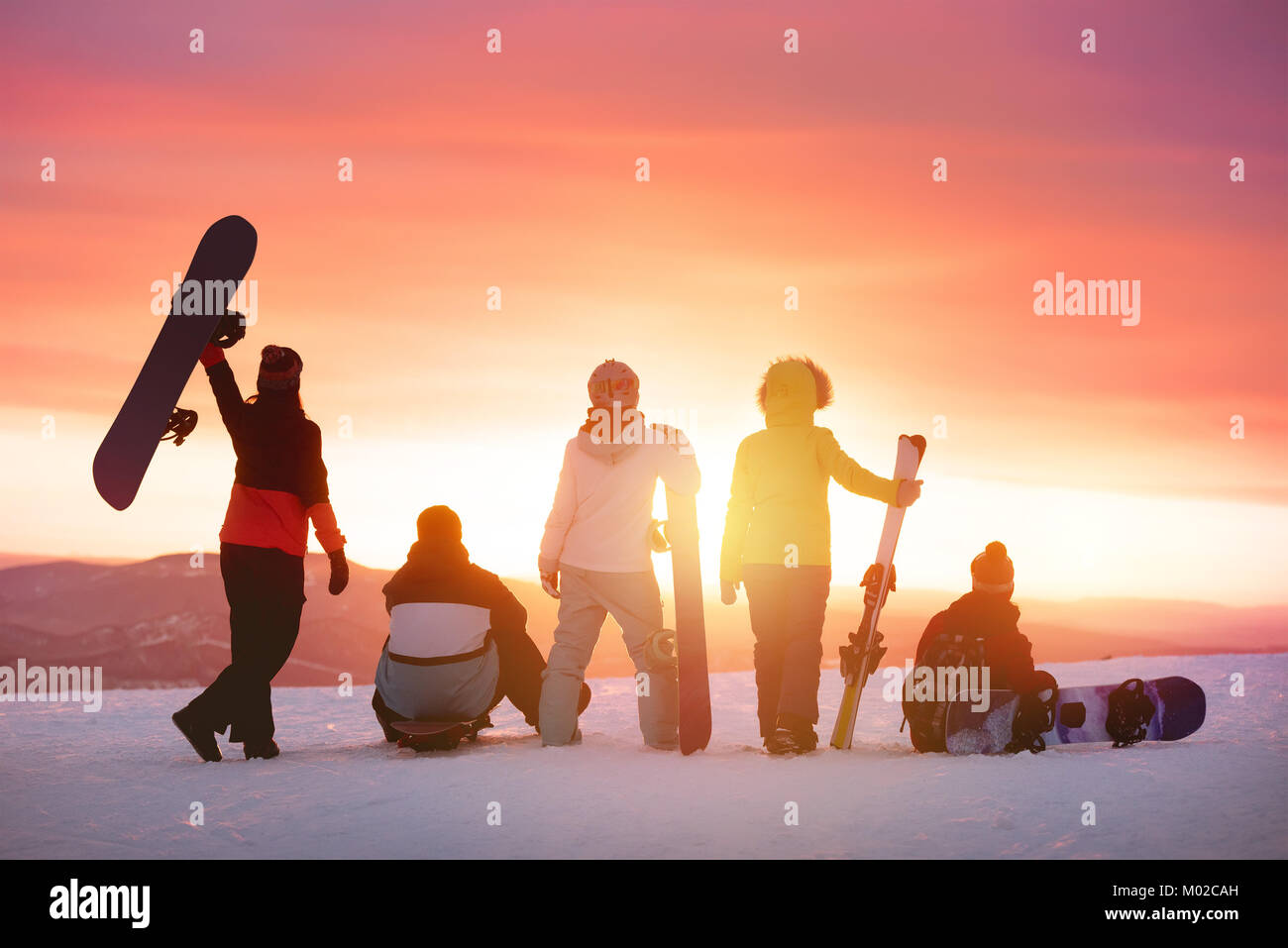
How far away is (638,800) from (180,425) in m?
3.43

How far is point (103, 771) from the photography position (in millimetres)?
5656

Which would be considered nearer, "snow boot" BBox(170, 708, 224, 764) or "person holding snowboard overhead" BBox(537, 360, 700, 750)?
"snow boot" BBox(170, 708, 224, 764)

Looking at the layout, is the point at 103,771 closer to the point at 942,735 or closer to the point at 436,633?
the point at 436,633

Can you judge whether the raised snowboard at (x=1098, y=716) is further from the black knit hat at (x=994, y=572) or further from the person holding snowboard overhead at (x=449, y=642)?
the person holding snowboard overhead at (x=449, y=642)

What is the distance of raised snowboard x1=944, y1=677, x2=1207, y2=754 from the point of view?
5.69 m

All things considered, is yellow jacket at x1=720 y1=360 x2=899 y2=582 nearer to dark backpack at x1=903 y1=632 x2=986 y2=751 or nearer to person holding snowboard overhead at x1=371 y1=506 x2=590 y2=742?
dark backpack at x1=903 y1=632 x2=986 y2=751

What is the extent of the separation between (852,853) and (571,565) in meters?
2.66

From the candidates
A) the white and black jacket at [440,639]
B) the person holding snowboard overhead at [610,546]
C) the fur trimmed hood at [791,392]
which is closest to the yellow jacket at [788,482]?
the fur trimmed hood at [791,392]

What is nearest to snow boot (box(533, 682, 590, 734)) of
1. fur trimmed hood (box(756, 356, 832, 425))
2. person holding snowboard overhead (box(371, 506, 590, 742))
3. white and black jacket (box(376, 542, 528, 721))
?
person holding snowboard overhead (box(371, 506, 590, 742))

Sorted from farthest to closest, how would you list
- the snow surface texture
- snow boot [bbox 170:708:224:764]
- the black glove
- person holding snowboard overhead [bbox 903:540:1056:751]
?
the black glove → snow boot [bbox 170:708:224:764] → person holding snowboard overhead [bbox 903:540:1056:751] → the snow surface texture

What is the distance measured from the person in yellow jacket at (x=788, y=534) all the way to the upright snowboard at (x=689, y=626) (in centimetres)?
25

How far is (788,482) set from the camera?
6.36 meters

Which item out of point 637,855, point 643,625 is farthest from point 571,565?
point 637,855

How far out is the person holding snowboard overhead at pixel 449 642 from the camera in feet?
19.9
